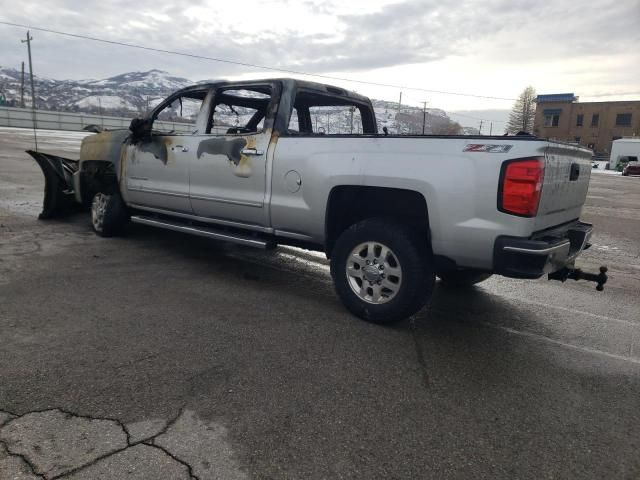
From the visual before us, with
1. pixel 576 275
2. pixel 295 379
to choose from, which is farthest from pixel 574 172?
pixel 295 379

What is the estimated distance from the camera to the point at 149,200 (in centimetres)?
573

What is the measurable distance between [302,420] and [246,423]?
0.29 m

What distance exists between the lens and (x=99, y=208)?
21.0ft

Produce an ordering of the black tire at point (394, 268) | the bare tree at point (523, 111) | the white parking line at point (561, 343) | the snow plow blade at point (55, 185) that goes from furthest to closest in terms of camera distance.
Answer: the bare tree at point (523, 111), the snow plow blade at point (55, 185), the black tire at point (394, 268), the white parking line at point (561, 343)

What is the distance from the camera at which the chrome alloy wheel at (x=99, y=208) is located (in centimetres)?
632

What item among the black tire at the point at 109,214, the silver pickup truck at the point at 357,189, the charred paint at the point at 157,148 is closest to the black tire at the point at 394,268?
the silver pickup truck at the point at 357,189

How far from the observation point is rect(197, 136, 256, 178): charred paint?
4484 millimetres

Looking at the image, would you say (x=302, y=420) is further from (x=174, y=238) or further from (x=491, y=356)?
(x=174, y=238)

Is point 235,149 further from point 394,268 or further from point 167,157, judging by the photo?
point 394,268

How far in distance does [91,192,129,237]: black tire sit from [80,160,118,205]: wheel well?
10cm

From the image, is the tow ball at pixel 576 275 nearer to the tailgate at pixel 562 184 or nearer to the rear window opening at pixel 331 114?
the tailgate at pixel 562 184

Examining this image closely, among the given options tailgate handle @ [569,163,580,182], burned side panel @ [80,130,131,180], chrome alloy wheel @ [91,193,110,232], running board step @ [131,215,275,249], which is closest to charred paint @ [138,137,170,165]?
burned side panel @ [80,130,131,180]

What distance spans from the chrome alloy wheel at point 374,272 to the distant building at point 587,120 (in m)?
72.5

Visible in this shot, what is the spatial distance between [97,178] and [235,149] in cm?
279
